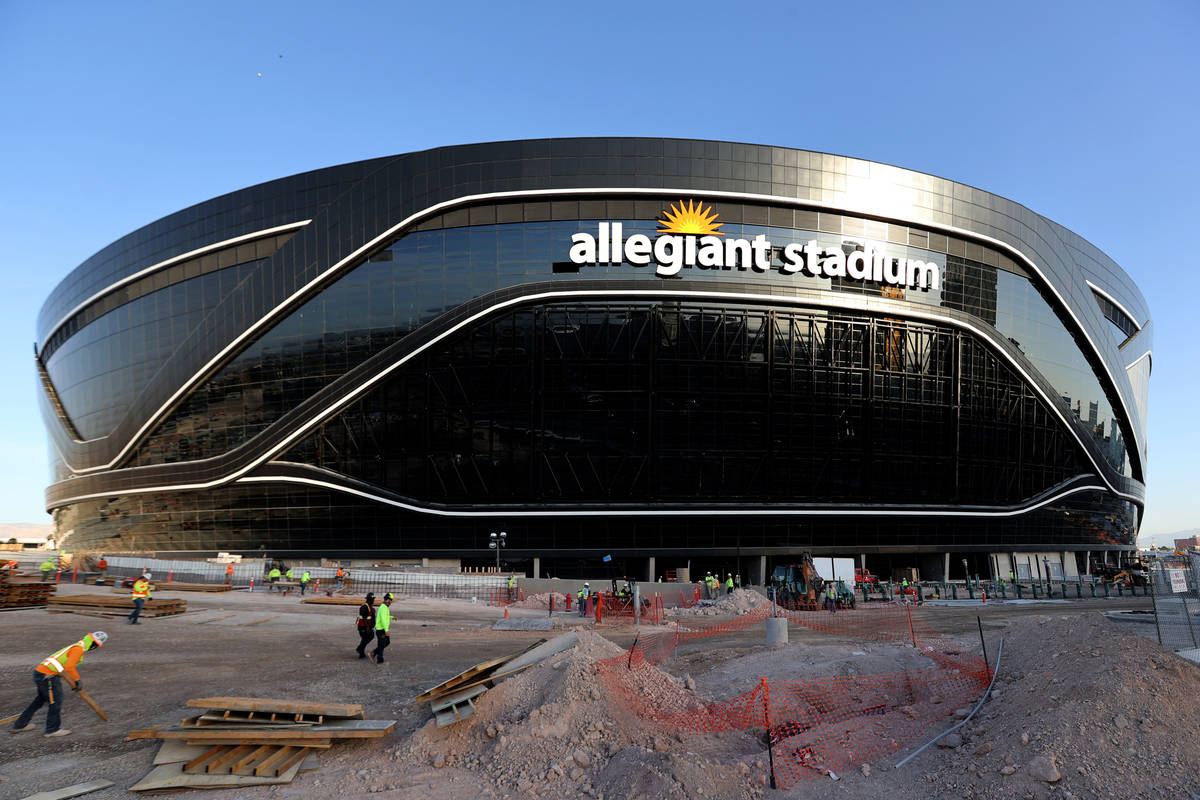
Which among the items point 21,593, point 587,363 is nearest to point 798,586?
point 587,363

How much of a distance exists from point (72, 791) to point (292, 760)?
9.52 ft

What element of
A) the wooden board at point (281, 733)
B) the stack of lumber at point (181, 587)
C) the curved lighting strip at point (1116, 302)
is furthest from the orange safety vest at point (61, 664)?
the curved lighting strip at point (1116, 302)

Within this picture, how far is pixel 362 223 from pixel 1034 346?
1966 inches

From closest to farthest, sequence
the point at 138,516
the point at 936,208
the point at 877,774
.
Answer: the point at 877,774
the point at 936,208
the point at 138,516

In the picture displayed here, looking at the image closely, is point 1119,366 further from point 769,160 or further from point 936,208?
point 769,160

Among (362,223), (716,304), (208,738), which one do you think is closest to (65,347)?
(362,223)

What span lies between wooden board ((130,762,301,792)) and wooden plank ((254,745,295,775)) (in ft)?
0.22

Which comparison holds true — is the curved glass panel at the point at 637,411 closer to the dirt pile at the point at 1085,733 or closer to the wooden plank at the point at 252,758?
the dirt pile at the point at 1085,733

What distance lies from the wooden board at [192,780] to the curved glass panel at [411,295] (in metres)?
37.0

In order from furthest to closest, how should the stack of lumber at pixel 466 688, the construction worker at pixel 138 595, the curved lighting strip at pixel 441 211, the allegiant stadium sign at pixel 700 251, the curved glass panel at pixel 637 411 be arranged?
the curved glass panel at pixel 637 411
the curved lighting strip at pixel 441 211
the allegiant stadium sign at pixel 700 251
the construction worker at pixel 138 595
the stack of lumber at pixel 466 688

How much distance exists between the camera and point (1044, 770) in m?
10.0

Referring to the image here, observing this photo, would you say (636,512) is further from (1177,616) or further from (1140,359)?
(1140,359)

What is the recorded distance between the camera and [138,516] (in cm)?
5497

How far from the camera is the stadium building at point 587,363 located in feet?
151
